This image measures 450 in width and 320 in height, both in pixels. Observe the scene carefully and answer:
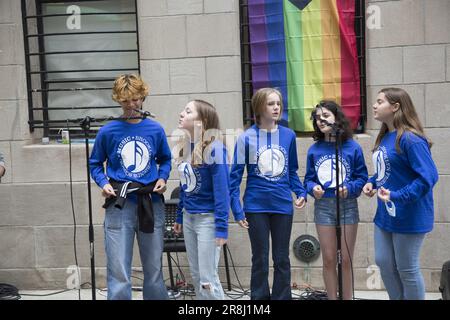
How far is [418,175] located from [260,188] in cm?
124

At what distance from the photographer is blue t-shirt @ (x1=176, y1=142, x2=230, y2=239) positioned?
4.28m

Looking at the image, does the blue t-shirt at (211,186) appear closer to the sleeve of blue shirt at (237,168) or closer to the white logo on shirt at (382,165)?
the sleeve of blue shirt at (237,168)

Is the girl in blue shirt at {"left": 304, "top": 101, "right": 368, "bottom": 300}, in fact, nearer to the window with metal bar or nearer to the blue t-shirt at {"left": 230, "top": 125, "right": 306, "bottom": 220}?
the blue t-shirt at {"left": 230, "top": 125, "right": 306, "bottom": 220}

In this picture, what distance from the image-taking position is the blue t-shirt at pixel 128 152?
14.3ft

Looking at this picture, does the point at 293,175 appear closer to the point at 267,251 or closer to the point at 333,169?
the point at 333,169

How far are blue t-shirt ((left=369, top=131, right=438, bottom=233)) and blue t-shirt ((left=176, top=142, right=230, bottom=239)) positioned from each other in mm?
1182

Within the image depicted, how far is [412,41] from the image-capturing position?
578 centimetres

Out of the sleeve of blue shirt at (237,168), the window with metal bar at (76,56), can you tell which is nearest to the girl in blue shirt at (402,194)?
the sleeve of blue shirt at (237,168)

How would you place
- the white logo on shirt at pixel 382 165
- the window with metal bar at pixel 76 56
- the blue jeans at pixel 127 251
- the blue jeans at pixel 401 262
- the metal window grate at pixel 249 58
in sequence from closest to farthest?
the blue jeans at pixel 401 262 → the white logo on shirt at pixel 382 165 → the blue jeans at pixel 127 251 → the metal window grate at pixel 249 58 → the window with metal bar at pixel 76 56

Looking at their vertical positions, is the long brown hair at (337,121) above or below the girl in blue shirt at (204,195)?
above

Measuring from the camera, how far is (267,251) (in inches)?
182

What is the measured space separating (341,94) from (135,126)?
253 centimetres

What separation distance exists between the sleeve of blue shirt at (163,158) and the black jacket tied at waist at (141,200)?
0.18 meters
